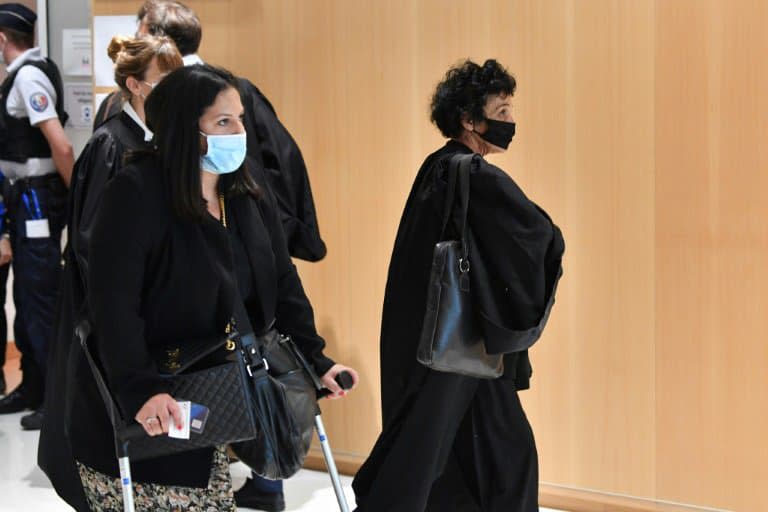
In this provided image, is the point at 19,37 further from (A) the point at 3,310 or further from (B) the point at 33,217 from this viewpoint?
(A) the point at 3,310

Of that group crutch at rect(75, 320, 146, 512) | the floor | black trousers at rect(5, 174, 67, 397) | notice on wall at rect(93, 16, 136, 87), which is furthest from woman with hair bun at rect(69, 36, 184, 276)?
black trousers at rect(5, 174, 67, 397)

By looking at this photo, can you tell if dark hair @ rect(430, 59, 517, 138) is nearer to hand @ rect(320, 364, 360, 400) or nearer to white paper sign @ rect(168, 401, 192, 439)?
hand @ rect(320, 364, 360, 400)

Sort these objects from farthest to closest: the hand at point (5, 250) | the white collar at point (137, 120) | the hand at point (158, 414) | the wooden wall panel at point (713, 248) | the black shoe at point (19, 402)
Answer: the black shoe at point (19, 402), the hand at point (5, 250), the wooden wall panel at point (713, 248), the white collar at point (137, 120), the hand at point (158, 414)

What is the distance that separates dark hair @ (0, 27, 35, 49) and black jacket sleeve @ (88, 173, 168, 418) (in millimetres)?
3371

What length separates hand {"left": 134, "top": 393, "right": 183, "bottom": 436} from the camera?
8.18 ft

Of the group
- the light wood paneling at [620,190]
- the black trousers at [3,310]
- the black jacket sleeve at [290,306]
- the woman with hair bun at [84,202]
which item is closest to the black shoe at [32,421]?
the black trousers at [3,310]

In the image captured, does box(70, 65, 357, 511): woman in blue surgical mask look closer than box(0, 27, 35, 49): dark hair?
Yes

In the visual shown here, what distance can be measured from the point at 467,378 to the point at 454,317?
26 cm

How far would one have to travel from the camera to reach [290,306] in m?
2.91

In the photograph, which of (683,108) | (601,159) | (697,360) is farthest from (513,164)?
(697,360)

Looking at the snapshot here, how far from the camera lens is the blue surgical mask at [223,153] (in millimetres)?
2646

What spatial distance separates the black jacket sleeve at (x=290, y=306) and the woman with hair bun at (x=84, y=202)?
461 mm

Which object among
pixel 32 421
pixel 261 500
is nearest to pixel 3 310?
pixel 32 421

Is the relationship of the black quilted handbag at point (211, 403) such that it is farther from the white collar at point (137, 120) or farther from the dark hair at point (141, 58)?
the dark hair at point (141, 58)
